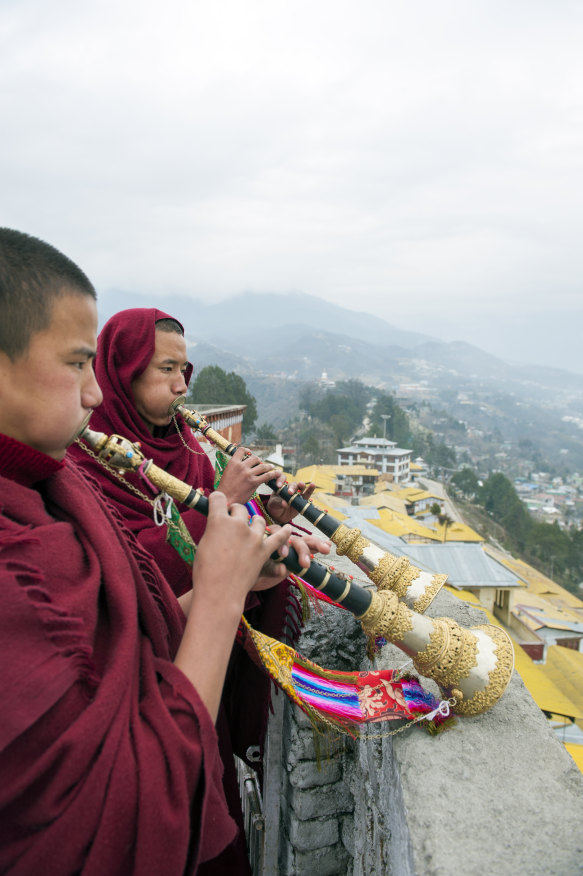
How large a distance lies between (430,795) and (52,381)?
1.48 meters

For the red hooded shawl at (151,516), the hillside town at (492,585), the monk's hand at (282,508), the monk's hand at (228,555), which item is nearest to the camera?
the monk's hand at (228,555)

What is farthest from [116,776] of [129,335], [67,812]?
[129,335]

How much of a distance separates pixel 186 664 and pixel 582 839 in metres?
1.17

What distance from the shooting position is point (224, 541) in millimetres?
1195

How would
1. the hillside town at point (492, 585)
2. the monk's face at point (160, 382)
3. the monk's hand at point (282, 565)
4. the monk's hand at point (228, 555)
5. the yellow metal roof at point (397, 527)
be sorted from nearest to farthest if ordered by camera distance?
the monk's hand at point (228, 555) → the monk's hand at point (282, 565) → the monk's face at point (160, 382) → the hillside town at point (492, 585) → the yellow metal roof at point (397, 527)

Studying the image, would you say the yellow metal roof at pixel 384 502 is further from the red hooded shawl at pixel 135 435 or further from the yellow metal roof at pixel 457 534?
the red hooded shawl at pixel 135 435

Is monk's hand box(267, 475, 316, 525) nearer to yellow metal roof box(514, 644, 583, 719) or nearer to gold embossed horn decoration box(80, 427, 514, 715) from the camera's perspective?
gold embossed horn decoration box(80, 427, 514, 715)

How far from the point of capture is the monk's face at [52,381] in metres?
1.00

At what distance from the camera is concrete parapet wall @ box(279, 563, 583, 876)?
1.36 meters

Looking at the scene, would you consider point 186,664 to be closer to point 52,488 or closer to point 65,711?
point 65,711

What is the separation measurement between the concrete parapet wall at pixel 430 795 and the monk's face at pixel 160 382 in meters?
1.18

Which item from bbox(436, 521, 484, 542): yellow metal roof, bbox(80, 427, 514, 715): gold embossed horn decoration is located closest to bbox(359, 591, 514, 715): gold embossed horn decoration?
bbox(80, 427, 514, 715): gold embossed horn decoration

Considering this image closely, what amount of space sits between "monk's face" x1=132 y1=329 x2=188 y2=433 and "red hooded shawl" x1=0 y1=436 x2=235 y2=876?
4.52 ft

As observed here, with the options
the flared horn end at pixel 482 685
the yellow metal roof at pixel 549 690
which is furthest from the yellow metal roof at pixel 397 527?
the flared horn end at pixel 482 685
